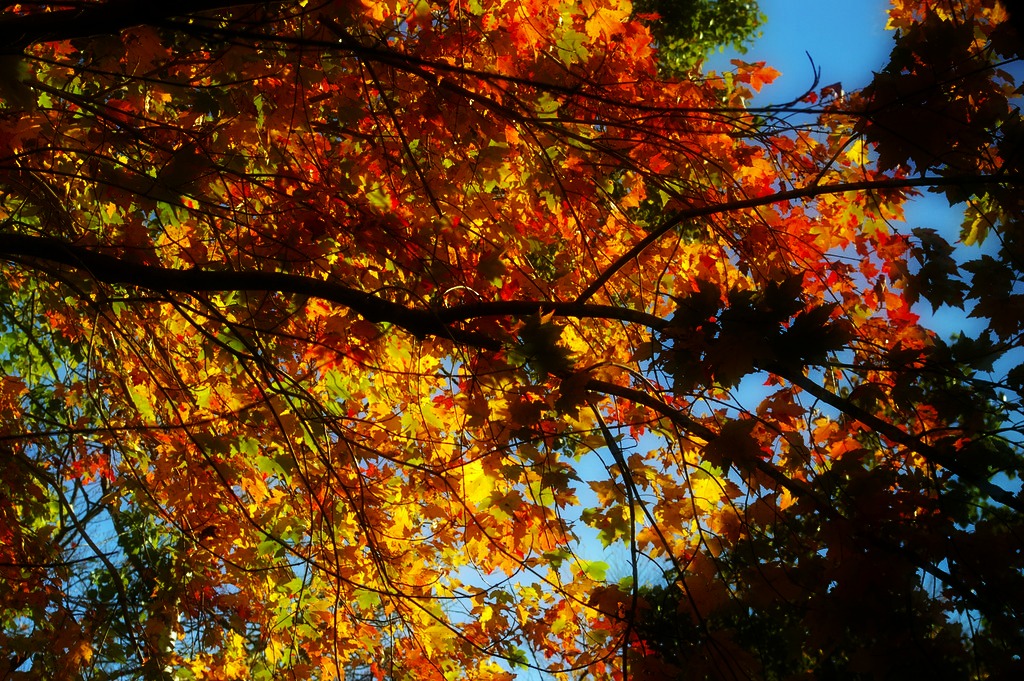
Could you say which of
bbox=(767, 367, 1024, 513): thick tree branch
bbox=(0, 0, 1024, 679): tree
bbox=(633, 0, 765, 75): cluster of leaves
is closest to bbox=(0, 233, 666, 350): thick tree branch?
bbox=(0, 0, 1024, 679): tree

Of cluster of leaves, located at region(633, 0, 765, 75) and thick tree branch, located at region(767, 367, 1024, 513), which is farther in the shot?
cluster of leaves, located at region(633, 0, 765, 75)

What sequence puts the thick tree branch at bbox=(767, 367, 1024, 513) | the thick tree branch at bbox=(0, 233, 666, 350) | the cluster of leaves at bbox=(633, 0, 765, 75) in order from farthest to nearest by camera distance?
1. the cluster of leaves at bbox=(633, 0, 765, 75)
2. the thick tree branch at bbox=(0, 233, 666, 350)
3. the thick tree branch at bbox=(767, 367, 1024, 513)

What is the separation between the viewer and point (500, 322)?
2.06 m

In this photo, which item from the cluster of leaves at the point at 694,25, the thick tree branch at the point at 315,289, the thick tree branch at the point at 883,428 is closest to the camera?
the thick tree branch at the point at 883,428

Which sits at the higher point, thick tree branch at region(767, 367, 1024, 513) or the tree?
the tree

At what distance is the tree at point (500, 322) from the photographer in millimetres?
1656

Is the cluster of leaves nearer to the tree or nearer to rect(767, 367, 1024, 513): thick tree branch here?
the tree

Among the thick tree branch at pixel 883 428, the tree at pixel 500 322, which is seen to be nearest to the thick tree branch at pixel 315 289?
the tree at pixel 500 322

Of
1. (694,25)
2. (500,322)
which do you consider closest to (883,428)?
(500,322)

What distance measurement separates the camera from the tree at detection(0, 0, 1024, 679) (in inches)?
65.2

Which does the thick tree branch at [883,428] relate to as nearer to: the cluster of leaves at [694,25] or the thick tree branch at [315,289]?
the thick tree branch at [315,289]

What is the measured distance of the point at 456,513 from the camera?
2.96 metres

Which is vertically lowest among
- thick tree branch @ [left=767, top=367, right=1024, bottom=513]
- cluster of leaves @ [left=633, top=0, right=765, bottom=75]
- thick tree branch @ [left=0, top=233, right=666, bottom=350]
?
thick tree branch @ [left=767, top=367, right=1024, bottom=513]

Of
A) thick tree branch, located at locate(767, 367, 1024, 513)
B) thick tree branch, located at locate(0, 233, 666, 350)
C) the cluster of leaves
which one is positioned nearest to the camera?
thick tree branch, located at locate(767, 367, 1024, 513)
